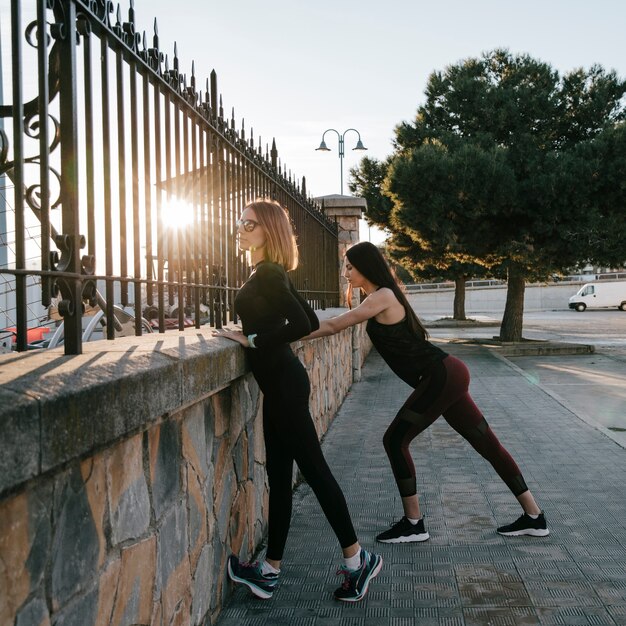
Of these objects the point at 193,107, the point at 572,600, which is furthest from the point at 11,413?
the point at 572,600

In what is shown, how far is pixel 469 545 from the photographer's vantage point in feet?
14.5

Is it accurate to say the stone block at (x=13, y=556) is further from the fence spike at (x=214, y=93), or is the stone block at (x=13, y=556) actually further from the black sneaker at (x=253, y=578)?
the fence spike at (x=214, y=93)

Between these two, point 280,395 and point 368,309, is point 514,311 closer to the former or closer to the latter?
point 368,309

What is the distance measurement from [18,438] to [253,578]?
2376mm

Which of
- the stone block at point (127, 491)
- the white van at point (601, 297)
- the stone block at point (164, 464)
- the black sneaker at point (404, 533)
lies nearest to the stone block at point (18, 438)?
the stone block at point (127, 491)

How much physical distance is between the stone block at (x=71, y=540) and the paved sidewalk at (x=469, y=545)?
1613 millimetres

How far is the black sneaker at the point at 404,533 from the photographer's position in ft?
14.7

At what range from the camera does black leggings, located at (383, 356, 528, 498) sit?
4.50m

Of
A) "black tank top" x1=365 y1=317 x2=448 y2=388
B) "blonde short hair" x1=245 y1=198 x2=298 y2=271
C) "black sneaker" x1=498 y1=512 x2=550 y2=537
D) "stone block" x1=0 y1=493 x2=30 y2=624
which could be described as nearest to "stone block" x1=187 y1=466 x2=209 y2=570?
"blonde short hair" x1=245 y1=198 x2=298 y2=271

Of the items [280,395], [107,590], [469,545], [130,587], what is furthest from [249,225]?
[469,545]

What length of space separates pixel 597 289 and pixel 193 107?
169ft

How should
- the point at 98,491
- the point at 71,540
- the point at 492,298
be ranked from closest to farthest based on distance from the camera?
1. the point at 71,540
2. the point at 98,491
3. the point at 492,298

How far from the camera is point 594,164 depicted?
17.8m

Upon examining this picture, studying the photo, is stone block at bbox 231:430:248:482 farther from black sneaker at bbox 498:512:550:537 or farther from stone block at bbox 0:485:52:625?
stone block at bbox 0:485:52:625
